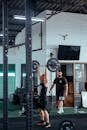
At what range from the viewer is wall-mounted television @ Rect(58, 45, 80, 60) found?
1393cm

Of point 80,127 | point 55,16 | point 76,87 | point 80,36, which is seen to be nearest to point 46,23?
point 55,16

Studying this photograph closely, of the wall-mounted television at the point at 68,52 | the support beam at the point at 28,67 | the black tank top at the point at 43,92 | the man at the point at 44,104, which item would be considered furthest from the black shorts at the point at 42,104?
the wall-mounted television at the point at 68,52

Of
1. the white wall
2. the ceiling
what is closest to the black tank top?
the ceiling

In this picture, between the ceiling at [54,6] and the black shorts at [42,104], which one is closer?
the black shorts at [42,104]

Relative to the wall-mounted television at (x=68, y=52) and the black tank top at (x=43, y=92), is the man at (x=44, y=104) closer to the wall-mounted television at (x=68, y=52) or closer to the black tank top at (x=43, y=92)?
the black tank top at (x=43, y=92)

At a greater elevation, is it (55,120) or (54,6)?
(54,6)

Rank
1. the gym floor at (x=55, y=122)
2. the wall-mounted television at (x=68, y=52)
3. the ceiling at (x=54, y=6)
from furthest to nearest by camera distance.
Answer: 1. the wall-mounted television at (x=68, y=52)
2. the ceiling at (x=54, y=6)
3. the gym floor at (x=55, y=122)

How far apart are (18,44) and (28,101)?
11.8 meters

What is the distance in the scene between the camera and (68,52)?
14.0 meters

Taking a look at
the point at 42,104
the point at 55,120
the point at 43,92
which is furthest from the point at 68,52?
the point at 42,104

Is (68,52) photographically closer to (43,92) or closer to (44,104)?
(43,92)

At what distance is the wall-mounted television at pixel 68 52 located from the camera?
45.7 feet

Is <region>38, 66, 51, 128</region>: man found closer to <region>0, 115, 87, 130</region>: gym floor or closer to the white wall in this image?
<region>0, 115, 87, 130</region>: gym floor

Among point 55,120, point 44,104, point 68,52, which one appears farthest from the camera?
point 68,52
